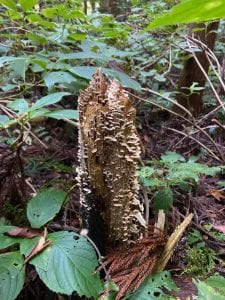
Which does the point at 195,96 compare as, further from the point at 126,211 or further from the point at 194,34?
the point at 126,211

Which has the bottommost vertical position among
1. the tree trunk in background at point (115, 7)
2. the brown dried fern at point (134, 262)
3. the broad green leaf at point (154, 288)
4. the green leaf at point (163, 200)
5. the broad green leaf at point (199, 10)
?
the broad green leaf at point (154, 288)

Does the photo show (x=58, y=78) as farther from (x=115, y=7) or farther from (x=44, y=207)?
(x=115, y=7)

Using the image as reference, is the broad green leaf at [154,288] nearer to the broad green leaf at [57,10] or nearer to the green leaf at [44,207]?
the green leaf at [44,207]

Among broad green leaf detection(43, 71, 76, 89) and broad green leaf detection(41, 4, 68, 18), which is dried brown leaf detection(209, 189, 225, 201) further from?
broad green leaf detection(41, 4, 68, 18)

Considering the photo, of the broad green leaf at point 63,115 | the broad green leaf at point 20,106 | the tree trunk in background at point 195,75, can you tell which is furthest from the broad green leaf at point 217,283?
the tree trunk in background at point 195,75

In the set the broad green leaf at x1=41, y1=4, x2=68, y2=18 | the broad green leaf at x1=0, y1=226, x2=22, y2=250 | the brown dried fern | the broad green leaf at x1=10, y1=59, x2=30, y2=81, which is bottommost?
the brown dried fern

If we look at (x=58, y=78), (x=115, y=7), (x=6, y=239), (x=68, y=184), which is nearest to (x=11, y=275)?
(x=6, y=239)

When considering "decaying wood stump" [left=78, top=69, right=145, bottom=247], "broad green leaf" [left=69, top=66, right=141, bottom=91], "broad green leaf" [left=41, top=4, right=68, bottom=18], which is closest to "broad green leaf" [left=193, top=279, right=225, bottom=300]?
"decaying wood stump" [left=78, top=69, right=145, bottom=247]

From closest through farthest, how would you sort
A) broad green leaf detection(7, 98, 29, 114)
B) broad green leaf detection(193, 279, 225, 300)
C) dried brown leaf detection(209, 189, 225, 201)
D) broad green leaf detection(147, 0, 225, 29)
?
broad green leaf detection(147, 0, 225, 29), broad green leaf detection(193, 279, 225, 300), broad green leaf detection(7, 98, 29, 114), dried brown leaf detection(209, 189, 225, 201)
